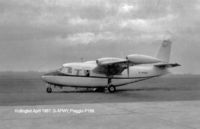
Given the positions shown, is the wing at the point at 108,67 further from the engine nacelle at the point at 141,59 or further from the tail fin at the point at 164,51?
the tail fin at the point at 164,51

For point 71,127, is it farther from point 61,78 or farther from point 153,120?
point 61,78

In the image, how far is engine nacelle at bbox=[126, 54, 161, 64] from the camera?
21694 mm

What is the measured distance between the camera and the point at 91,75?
2961cm

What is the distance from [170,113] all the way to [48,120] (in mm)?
4218

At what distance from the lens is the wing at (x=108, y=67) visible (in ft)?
89.4

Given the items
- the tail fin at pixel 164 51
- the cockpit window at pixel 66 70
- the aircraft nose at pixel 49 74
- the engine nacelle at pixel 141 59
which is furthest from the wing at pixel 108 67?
the tail fin at pixel 164 51

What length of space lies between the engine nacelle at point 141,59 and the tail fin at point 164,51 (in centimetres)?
1429

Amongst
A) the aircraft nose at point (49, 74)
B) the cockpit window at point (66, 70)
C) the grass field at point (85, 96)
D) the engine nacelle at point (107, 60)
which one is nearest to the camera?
the grass field at point (85, 96)

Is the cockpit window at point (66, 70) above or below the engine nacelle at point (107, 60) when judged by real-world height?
below

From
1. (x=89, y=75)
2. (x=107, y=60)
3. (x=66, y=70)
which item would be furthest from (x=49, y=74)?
(x=107, y=60)

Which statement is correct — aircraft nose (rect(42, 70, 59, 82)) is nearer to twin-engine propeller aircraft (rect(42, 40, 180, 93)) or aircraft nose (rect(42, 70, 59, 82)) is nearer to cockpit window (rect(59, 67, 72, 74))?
twin-engine propeller aircraft (rect(42, 40, 180, 93))

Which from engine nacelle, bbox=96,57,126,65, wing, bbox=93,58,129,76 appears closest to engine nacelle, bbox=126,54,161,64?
engine nacelle, bbox=96,57,126,65

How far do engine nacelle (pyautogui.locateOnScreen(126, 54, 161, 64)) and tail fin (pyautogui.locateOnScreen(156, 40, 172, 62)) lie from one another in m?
14.3

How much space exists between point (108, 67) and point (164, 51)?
1021cm
